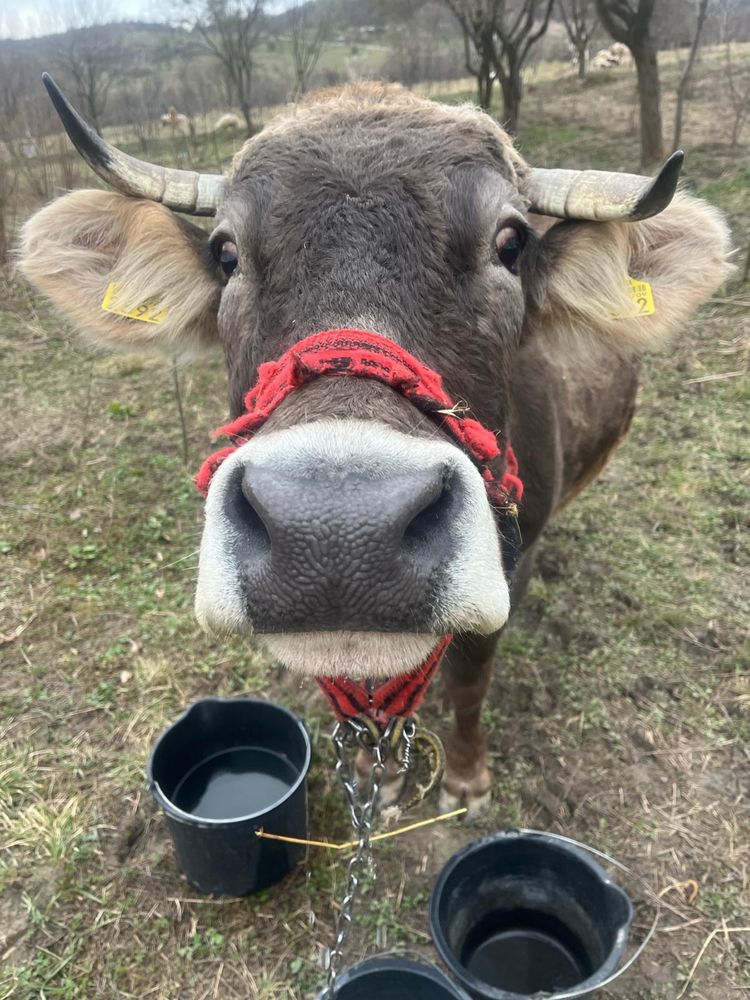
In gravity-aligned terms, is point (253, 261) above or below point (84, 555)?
above

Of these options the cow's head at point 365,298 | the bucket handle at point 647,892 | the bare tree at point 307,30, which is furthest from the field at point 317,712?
the bare tree at point 307,30

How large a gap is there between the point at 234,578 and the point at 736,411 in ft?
19.2

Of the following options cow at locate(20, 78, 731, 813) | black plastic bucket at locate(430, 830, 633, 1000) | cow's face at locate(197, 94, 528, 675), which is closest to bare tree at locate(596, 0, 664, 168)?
cow at locate(20, 78, 731, 813)

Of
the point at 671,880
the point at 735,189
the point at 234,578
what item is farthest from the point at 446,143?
the point at 735,189

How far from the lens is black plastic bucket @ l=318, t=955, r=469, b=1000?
7.84 feet

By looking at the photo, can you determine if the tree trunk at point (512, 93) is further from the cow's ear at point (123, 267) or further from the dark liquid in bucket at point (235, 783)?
the dark liquid in bucket at point (235, 783)

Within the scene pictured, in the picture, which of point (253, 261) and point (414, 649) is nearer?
point (414, 649)

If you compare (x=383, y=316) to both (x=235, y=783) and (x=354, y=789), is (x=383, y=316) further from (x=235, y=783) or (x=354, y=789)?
(x=235, y=783)

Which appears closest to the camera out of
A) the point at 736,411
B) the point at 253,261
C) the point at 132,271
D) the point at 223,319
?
the point at 253,261

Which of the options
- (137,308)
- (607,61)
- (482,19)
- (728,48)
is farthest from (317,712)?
(607,61)

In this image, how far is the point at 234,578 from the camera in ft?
4.70

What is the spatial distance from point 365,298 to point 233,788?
2.45 metres

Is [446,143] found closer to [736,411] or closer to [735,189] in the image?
[736,411]

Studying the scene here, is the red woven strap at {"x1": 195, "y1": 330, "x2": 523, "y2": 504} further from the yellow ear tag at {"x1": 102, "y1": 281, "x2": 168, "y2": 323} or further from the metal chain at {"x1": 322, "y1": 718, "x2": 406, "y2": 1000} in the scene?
the yellow ear tag at {"x1": 102, "y1": 281, "x2": 168, "y2": 323}
